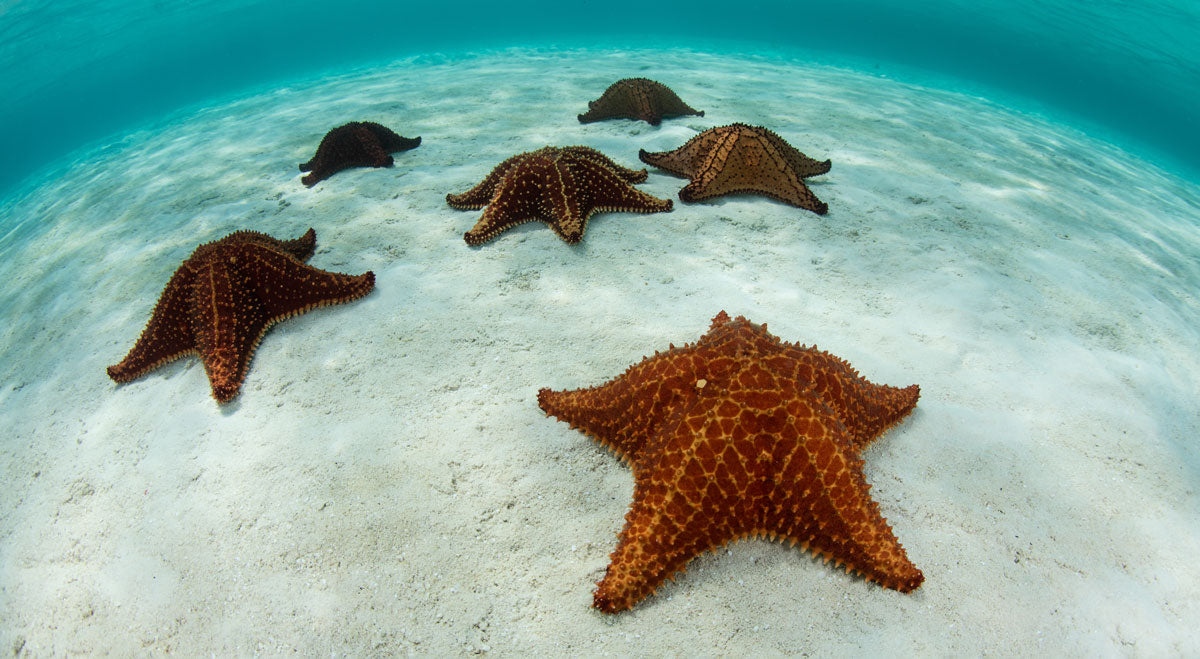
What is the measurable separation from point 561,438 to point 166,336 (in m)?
3.74

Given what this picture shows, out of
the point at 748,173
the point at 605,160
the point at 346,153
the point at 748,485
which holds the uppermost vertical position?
the point at 605,160

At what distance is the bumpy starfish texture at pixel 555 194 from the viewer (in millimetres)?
5324

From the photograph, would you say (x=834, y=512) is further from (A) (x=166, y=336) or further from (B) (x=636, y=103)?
(B) (x=636, y=103)

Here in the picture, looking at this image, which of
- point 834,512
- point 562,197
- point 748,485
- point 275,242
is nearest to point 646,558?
point 748,485

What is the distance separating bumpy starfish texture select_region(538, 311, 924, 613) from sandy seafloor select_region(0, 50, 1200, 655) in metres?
0.29

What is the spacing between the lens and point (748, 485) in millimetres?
2295

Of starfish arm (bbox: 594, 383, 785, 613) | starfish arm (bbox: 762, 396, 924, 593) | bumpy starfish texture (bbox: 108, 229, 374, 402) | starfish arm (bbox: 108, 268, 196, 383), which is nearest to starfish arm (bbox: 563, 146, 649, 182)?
bumpy starfish texture (bbox: 108, 229, 374, 402)

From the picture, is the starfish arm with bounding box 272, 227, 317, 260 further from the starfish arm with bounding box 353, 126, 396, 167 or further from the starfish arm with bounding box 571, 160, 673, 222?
the starfish arm with bounding box 571, 160, 673, 222

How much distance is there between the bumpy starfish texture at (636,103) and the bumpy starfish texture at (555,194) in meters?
4.59

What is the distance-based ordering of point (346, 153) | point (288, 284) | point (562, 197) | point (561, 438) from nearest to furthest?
1. point (561, 438)
2. point (288, 284)
3. point (562, 197)
4. point (346, 153)

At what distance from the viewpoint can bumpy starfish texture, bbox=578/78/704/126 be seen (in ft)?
31.6

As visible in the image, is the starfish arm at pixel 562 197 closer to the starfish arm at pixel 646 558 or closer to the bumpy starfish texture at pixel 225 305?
the bumpy starfish texture at pixel 225 305

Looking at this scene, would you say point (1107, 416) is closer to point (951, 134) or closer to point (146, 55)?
point (951, 134)

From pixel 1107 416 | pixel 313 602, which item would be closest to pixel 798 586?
pixel 313 602
